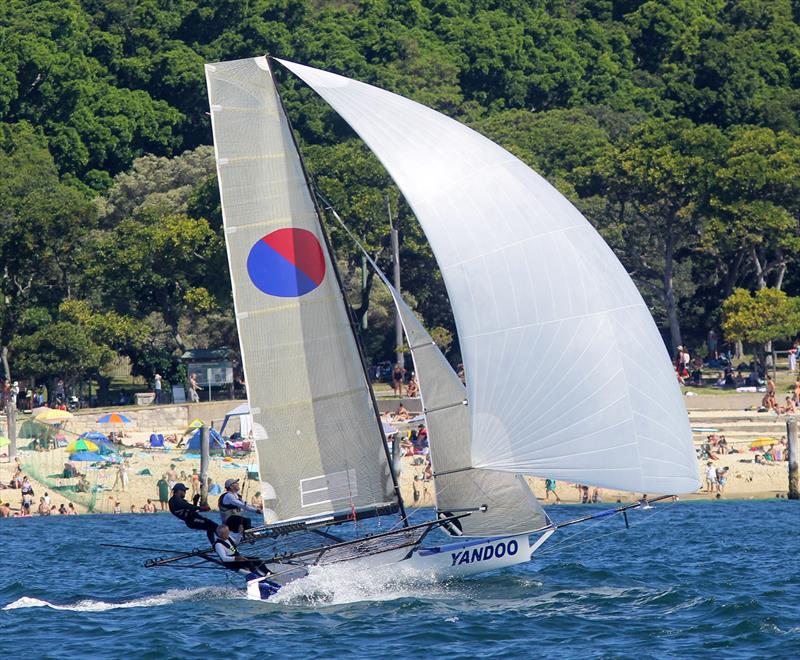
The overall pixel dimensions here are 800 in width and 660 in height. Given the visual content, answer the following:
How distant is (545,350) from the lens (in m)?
19.3

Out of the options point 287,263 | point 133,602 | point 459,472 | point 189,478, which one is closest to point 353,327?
point 287,263

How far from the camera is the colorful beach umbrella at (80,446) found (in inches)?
1565

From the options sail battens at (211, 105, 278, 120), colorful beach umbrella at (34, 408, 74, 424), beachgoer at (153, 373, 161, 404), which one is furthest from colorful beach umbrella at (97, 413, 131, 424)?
sail battens at (211, 105, 278, 120)

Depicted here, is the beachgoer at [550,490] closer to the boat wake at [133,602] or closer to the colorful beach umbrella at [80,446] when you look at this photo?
the colorful beach umbrella at [80,446]

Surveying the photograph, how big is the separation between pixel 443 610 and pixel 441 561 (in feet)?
3.53

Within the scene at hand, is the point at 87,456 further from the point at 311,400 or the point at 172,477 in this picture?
the point at 311,400

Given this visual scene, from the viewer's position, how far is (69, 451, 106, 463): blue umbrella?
39.3m

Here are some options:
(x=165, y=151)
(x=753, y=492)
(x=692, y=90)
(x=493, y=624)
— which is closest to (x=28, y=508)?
(x=753, y=492)

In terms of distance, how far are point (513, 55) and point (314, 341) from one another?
2443 inches

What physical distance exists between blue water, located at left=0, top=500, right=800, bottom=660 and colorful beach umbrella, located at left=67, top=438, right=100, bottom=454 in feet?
41.2

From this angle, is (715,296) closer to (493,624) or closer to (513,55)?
(513,55)

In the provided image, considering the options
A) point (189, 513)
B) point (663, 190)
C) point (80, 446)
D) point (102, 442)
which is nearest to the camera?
point (189, 513)

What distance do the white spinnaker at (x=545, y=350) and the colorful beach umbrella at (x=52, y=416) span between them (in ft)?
87.7

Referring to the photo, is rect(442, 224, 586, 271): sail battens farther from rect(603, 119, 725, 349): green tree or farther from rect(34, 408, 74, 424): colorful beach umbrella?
rect(603, 119, 725, 349): green tree
